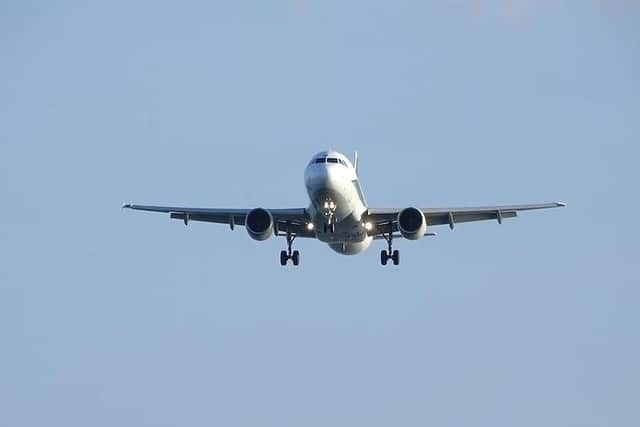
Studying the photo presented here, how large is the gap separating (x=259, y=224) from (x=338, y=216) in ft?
12.2

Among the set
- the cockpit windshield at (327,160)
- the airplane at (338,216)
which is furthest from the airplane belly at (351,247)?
the cockpit windshield at (327,160)

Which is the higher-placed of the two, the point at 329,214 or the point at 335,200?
the point at 335,200

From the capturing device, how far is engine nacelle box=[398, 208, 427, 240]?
5538cm

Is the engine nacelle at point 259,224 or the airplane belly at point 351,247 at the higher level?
the engine nacelle at point 259,224

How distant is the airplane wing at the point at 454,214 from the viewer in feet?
185

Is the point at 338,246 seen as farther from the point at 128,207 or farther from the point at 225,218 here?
the point at 128,207

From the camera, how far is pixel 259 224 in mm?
55344

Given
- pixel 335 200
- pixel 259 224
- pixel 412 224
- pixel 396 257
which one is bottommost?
pixel 396 257

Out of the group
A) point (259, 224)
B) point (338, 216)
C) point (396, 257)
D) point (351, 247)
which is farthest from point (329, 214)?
point (396, 257)

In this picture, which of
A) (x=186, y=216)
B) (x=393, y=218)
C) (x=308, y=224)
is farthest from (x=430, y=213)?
(x=186, y=216)

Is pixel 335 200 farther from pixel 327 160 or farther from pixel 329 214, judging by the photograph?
pixel 327 160

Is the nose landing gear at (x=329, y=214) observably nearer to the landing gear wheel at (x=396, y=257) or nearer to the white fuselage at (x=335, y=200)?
the white fuselage at (x=335, y=200)

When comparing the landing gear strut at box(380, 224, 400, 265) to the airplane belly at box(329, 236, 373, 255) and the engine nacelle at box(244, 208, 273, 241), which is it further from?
the engine nacelle at box(244, 208, 273, 241)

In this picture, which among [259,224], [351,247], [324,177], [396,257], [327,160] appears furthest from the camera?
[396,257]
